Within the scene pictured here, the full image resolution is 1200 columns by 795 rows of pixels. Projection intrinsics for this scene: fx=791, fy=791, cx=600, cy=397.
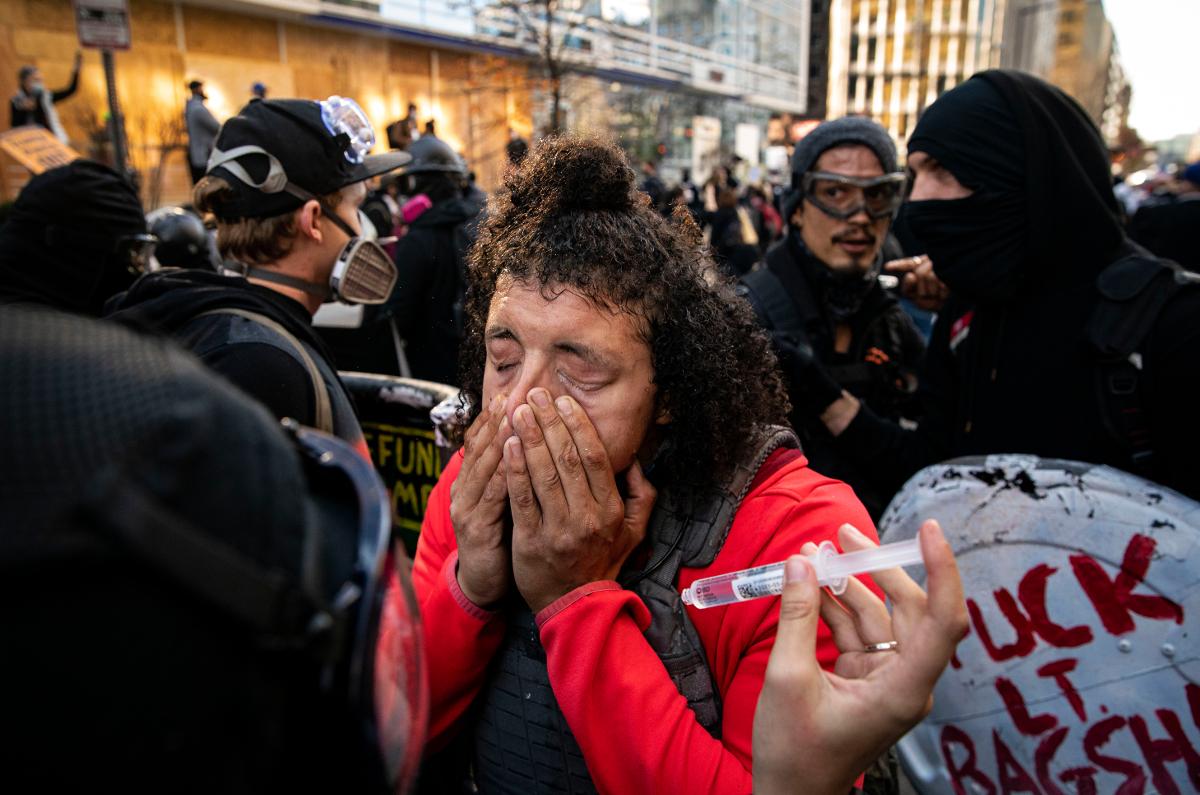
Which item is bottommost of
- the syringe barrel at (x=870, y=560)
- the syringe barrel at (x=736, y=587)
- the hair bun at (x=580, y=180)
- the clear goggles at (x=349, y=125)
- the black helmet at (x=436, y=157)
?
the syringe barrel at (x=736, y=587)

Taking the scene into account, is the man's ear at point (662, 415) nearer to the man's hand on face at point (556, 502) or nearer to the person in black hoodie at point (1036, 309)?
the man's hand on face at point (556, 502)

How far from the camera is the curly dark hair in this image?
1.47 metres

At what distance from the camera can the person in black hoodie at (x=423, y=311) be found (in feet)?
15.1

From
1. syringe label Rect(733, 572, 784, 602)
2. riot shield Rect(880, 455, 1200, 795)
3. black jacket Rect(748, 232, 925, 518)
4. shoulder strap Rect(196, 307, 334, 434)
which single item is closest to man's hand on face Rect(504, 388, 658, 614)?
syringe label Rect(733, 572, 784, 602)

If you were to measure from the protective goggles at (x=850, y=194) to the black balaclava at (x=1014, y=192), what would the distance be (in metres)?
0.70

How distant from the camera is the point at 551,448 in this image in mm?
1294

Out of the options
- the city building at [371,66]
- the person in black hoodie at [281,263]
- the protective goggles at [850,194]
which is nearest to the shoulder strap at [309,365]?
the person in black hoodie at [281,263]

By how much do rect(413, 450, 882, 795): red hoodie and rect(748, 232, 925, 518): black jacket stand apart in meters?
1.56

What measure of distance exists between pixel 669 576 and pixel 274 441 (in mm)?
900

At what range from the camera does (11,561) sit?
1.47 ft

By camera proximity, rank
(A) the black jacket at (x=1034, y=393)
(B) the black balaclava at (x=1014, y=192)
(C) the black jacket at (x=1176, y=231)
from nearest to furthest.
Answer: (A) the black jacket at (x=1034, y=393), (B) the black balaclava at (x=1014, y=192), (C) the black jacket at (x=1176, y=231)

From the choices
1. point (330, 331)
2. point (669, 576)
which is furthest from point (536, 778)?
point (330, 331)

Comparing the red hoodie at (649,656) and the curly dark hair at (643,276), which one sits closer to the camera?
the red hoodie at (649,656)

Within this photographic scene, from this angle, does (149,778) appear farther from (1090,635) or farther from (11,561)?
(1090,635)
